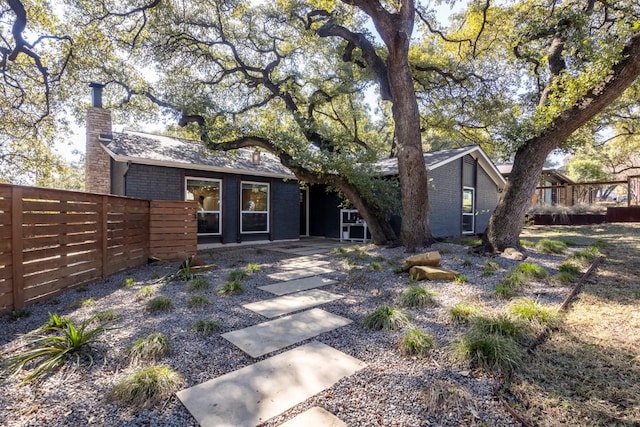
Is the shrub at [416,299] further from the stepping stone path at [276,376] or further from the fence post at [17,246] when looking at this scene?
the fence post at [17,246]

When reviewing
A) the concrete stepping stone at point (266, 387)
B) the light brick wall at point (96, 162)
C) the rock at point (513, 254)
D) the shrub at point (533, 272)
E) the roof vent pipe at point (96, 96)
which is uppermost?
the roof vent pipe at point (96, 96)

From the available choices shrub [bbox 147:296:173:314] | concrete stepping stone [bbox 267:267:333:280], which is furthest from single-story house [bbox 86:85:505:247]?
shrub [bbox 147:296:173:314]

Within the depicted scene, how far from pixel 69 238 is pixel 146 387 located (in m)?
3.68

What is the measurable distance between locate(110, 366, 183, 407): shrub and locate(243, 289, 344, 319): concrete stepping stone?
1533mm

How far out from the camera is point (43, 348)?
2.50 m

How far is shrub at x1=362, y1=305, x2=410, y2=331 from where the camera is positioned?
315cm

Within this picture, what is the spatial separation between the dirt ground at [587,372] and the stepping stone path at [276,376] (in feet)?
3.86

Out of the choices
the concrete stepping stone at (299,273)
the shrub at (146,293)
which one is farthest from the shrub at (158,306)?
the concrete stepping stone at (299,273)

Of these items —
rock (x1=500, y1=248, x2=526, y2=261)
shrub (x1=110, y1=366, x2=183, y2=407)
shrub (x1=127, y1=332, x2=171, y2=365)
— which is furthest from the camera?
rock (x1=500, y1=248, x2=526, y2=261)

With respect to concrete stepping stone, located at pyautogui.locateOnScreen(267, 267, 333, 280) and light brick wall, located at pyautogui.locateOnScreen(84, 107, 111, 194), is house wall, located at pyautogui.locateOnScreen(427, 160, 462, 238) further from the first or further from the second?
light brick wall, located at pyautogui.locateOnScreen(84, 107, 111, 194)

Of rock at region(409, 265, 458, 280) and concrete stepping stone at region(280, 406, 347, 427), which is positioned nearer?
concrete stepping stone at region(280, 406, 347, 427)

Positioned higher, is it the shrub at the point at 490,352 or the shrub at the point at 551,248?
the shrub at the point at 551,248

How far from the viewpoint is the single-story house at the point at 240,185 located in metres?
8.61

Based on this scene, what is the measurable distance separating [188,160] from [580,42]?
965 cm
